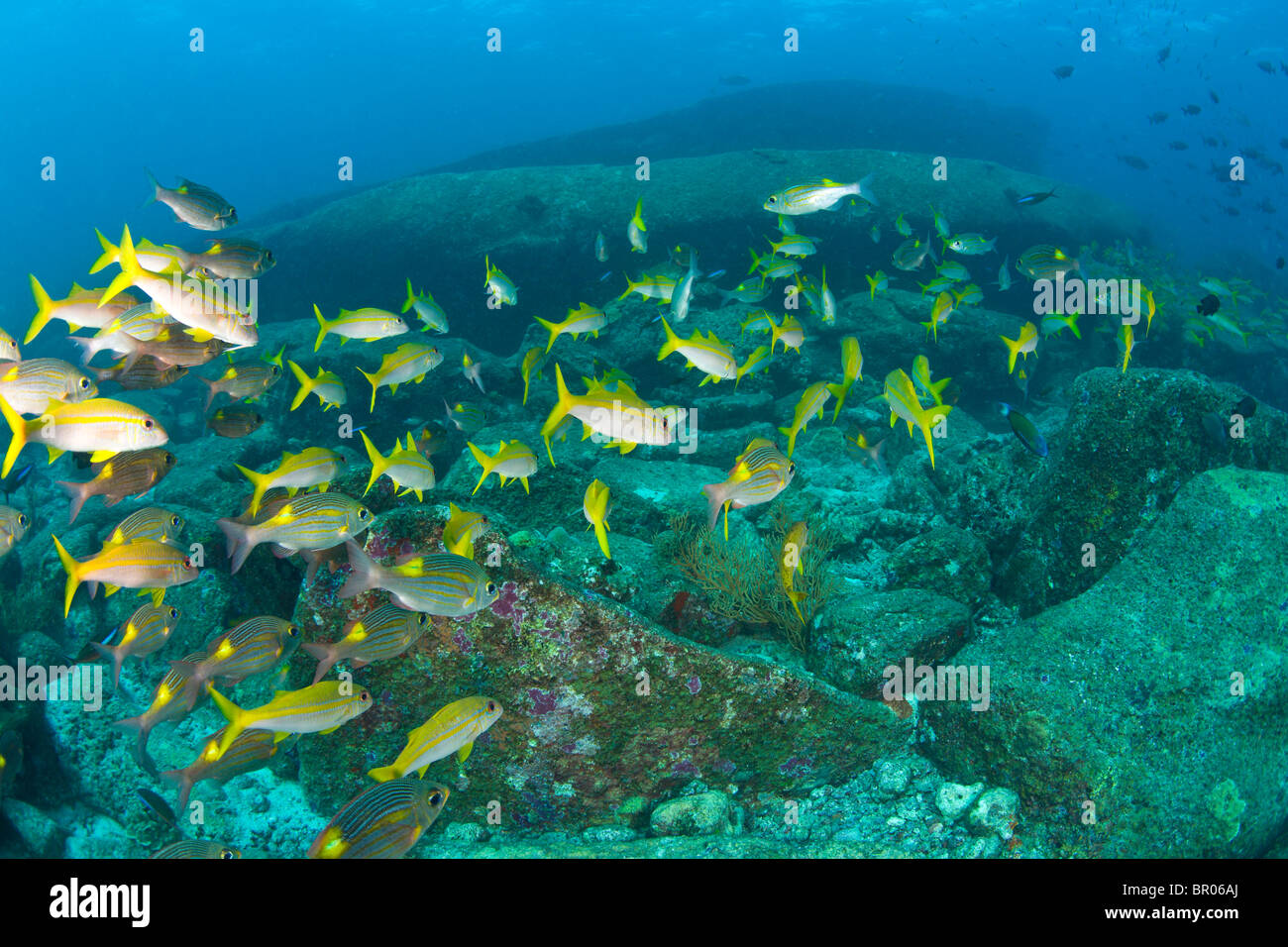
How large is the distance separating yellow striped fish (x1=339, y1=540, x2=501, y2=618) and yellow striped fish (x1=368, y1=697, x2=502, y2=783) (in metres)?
0.47

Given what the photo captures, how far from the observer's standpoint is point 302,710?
273 centimetres

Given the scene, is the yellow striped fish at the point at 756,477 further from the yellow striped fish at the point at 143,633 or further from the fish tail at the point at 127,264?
the fish tail at the point at 127,264

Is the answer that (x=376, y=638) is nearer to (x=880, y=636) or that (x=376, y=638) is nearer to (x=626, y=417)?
(x=626, y=417)

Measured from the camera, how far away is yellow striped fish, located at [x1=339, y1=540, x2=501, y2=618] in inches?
110

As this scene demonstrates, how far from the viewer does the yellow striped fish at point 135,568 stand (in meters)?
3.41

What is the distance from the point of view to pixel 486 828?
12.4 ft

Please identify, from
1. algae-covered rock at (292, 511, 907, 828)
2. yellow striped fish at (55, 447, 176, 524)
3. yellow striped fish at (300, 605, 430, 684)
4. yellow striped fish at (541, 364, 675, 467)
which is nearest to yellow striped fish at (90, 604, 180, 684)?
yellow striped fish at (55, 447, 176, 524)

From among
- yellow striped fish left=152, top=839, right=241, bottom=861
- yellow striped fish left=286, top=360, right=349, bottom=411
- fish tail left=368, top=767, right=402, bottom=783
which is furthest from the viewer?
yellow striped fish left=286, top=360, right=349, bottom=411

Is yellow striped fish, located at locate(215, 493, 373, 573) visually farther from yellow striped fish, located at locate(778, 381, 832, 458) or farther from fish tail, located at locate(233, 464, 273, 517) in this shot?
yellow striped fish, located at locate(778, 381, 832, 458)

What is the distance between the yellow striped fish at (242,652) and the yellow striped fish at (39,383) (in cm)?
176

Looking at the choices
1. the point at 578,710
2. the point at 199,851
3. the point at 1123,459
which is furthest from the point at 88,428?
the point at 1123,459
